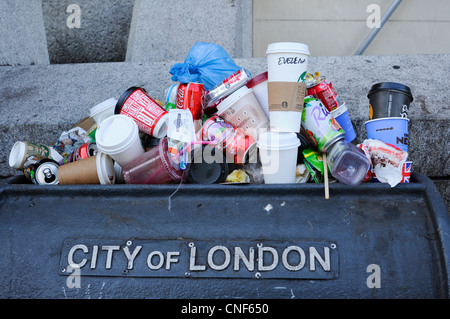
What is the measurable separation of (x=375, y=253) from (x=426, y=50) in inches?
138

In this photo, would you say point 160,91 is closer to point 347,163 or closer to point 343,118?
point 343,118

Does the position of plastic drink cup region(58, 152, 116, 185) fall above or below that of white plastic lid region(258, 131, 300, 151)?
below

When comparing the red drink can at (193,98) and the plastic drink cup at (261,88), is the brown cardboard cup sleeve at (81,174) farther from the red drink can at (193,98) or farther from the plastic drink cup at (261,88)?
the plastic drink cup at (261,88)

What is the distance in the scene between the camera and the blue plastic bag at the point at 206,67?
234cm

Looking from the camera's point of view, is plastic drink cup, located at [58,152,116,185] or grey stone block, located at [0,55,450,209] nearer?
plastic drink cup, located at [58,152,116,185]

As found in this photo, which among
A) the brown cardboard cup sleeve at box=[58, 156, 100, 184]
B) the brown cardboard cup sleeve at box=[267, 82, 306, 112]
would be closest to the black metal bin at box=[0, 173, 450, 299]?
the brown cardboard cup sleeve at box=[58, 156, 100, 184]

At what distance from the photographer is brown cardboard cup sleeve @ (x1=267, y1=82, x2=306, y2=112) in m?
2.01

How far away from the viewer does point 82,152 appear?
2254 millimetres

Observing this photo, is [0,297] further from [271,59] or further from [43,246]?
[271,59]

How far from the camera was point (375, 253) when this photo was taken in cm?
174

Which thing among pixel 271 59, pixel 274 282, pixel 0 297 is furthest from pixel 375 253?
pixel 0 297

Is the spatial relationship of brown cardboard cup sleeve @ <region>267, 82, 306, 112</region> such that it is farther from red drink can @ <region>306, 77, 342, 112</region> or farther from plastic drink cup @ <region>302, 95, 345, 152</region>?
red drink can @ <region>306, 77, 342, 112</region>

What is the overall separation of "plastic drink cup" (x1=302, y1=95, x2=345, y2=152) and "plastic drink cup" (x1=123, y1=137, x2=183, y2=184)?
607 mm

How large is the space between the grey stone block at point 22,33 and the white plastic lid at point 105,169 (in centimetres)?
205
